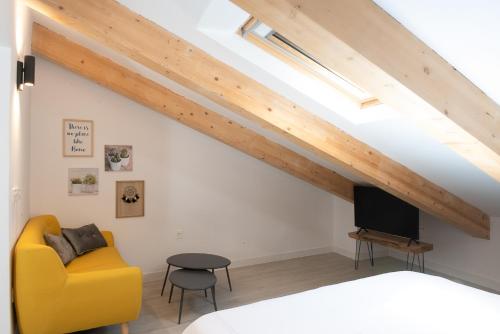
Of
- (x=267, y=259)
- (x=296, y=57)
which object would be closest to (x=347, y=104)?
(x=296, y=57)

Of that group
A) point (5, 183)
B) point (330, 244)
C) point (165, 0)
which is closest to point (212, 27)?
point (165, 0)

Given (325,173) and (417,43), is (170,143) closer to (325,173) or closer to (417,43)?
(325,173)

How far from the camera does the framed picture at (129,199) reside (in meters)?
4.16

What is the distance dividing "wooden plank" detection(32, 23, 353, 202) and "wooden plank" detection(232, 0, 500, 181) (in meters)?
2.43

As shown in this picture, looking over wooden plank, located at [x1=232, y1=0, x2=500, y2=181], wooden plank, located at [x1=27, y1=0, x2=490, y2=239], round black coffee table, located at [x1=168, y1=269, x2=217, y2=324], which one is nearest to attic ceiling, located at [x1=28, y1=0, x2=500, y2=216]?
wooden plank, located at [x1=232, y1=0, x2=500, y2=181]

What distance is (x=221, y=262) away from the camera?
12.0ft

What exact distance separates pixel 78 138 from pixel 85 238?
1.14 metres

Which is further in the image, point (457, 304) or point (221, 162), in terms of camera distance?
point (221, 162)

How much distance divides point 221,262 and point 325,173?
2086 millimetres

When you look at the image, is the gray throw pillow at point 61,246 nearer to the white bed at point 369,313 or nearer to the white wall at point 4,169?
the white wall at point 4,169

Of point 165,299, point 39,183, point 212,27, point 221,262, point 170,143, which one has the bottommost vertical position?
point 165,299

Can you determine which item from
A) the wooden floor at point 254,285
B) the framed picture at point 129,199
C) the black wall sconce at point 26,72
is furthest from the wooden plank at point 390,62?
the framed picture at point 129,199

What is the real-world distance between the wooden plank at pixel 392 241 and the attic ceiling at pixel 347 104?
85 cm

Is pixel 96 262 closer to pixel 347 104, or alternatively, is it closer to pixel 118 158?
pixel 118 158
